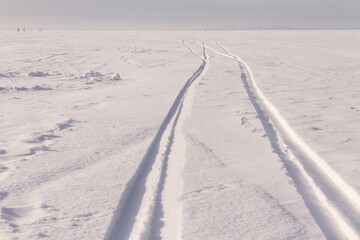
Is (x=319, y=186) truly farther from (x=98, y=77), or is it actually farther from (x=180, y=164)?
(x=98, y=77)

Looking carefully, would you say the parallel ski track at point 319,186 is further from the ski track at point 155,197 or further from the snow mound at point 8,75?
the snow mound at point 8,75

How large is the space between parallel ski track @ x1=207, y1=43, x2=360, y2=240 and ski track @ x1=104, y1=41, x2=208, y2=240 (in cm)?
96

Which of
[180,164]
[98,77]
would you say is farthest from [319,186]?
[98,77]

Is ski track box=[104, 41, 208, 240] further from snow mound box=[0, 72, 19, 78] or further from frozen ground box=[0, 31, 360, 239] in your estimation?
snow mound box=[0, 72, 19, 78]

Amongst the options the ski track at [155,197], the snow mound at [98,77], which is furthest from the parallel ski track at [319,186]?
the snow mound at [98,77]

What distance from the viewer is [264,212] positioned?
3172 millimetres

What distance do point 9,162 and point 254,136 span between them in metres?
2.61

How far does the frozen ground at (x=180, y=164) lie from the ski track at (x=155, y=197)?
0.03ft

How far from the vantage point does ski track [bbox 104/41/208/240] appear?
2.91m

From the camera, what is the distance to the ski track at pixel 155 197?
9.53 ft

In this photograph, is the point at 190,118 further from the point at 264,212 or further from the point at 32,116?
the point at 264,212

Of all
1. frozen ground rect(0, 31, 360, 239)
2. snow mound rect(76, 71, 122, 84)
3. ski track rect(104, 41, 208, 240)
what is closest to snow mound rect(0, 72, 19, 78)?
snow mound rect(76, 71, 122, 84)

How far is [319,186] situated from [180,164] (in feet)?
4.06

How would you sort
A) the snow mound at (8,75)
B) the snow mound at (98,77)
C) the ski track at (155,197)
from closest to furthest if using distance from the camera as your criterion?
the ski track at (155,197) → the snow mound at (98,77) → the snow mound at (8,75)
